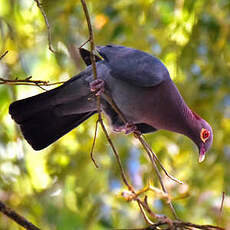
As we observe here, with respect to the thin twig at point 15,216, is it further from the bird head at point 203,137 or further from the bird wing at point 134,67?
the bird head at point 203,137

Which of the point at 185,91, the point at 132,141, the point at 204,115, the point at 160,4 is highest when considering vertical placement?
the point at 160,4

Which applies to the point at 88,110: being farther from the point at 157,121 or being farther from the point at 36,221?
the point at 36,221

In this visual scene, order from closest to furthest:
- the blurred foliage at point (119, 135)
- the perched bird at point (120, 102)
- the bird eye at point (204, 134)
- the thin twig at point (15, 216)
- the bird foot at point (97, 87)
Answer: the thin twig at point (15, 216), the bird foot at point (97, 87), the perched bird at point (120, 102), the bird eye at point (204, 134), the blurred foliage at point (119, 135)

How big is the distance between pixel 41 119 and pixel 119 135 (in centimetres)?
148

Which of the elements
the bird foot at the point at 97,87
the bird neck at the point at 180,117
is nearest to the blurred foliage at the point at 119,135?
the bird neck at the point at 180,117

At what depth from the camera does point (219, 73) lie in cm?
506

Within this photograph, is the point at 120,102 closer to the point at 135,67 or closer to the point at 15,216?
the point at 135,67

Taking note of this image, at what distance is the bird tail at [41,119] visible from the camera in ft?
13.4

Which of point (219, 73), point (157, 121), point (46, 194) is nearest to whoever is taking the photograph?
point (157, 121)

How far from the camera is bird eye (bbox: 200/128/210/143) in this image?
4.08 meters

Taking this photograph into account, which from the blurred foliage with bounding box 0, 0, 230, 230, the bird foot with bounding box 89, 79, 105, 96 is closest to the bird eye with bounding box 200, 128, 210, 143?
the blurred foliage with bounding box 0, 0, 230, 230

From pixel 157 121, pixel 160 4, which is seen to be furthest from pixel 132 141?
pixel 157 121

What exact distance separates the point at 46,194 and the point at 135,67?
1.64 meters

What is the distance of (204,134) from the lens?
409 cm
